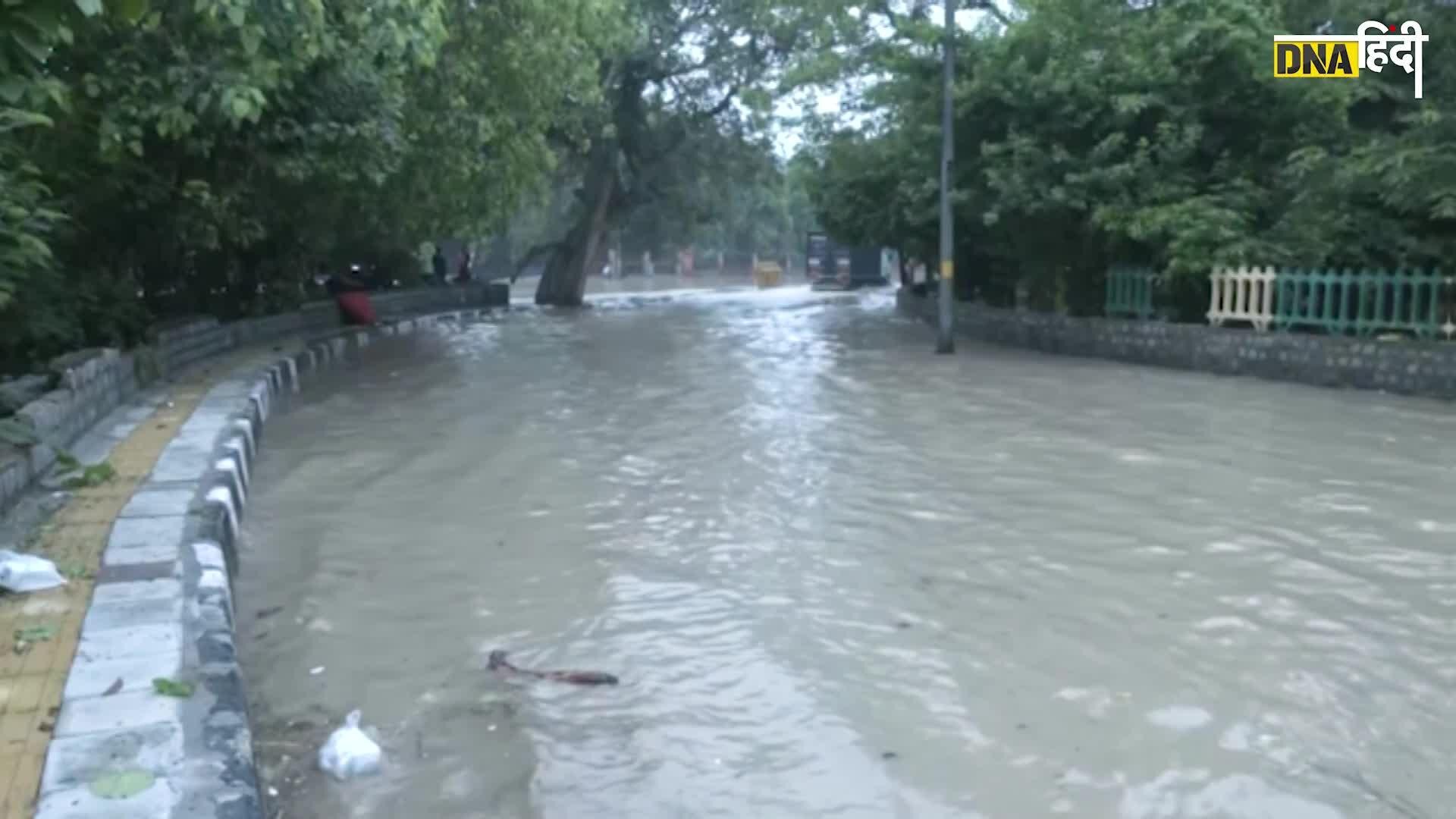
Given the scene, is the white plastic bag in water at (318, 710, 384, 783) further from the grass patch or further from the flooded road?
the grass patch

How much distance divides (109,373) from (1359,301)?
12.1 metres

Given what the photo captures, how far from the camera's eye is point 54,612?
4.88m

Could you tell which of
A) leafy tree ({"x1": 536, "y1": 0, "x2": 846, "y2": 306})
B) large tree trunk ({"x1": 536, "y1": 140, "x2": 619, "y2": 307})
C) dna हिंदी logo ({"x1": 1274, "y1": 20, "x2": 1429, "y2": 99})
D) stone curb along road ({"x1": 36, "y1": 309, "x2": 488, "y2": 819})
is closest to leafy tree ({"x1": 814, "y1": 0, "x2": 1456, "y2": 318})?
dna हिंदी logo ({"x1": 1274, "y1": 20, "x2": 1429, "y2": 99})

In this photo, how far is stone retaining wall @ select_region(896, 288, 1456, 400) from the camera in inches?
504

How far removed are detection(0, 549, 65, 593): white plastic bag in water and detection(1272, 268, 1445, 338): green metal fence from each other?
12542 millimetres

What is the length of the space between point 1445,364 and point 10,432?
12.2 metres

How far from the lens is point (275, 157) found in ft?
41.1

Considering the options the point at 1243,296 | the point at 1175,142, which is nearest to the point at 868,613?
the point at 1243,296

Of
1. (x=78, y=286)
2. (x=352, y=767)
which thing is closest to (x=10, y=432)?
(x=352, y=767)

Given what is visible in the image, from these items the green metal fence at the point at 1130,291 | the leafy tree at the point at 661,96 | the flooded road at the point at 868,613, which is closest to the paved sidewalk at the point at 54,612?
the flooded road at the point at 868,613

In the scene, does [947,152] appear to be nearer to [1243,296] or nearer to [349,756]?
[1243,296]

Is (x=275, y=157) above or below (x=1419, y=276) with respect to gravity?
above

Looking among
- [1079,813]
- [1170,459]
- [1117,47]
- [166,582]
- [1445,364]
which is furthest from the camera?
[1117,47]

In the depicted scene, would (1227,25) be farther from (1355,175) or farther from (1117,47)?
(1355,175)
